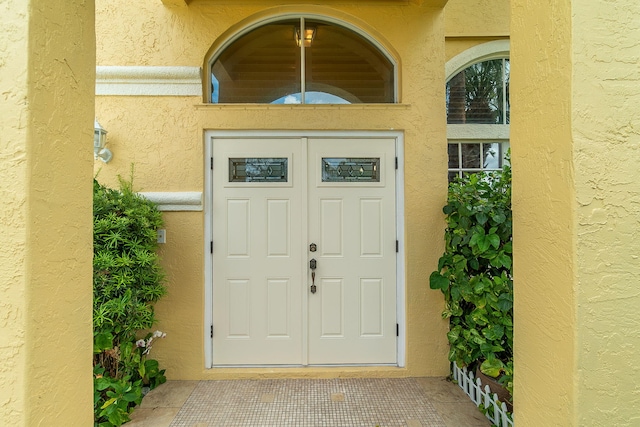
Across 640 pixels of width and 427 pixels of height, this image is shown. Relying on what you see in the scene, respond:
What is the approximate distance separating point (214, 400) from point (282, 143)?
242cm

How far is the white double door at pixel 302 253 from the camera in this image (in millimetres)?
3232

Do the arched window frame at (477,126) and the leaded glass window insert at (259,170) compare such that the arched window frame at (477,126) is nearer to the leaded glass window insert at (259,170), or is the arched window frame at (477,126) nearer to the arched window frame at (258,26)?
the arched window frame at (258,26)

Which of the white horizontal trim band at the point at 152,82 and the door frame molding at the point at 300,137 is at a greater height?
the white horizontal trim band at the point at 152,82

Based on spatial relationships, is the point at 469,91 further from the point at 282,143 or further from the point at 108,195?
the point at 108,195

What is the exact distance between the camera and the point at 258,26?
338 cm

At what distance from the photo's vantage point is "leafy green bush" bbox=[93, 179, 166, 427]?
2.51 meters

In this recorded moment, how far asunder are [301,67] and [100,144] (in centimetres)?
208

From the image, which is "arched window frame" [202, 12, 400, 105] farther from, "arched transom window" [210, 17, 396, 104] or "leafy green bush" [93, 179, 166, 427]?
"leafy green bush" [93, 179, 166, 427]

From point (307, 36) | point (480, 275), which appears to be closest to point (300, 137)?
point (307, 36)

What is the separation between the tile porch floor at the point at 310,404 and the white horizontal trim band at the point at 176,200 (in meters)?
1.67

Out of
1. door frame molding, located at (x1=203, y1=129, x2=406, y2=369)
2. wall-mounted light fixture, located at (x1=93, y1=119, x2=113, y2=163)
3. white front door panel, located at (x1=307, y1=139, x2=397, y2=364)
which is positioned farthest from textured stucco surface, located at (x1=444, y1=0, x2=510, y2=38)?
wall-mounted light fixture, located at (x1=93, y1=119, x2=113, y2=163)

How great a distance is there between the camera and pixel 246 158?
326 cm

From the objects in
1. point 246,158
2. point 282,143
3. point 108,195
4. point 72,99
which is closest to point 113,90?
point 108,195

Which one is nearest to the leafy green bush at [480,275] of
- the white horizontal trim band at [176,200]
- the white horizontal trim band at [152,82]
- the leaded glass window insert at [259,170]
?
the leaded glass window insert at [259,170]
